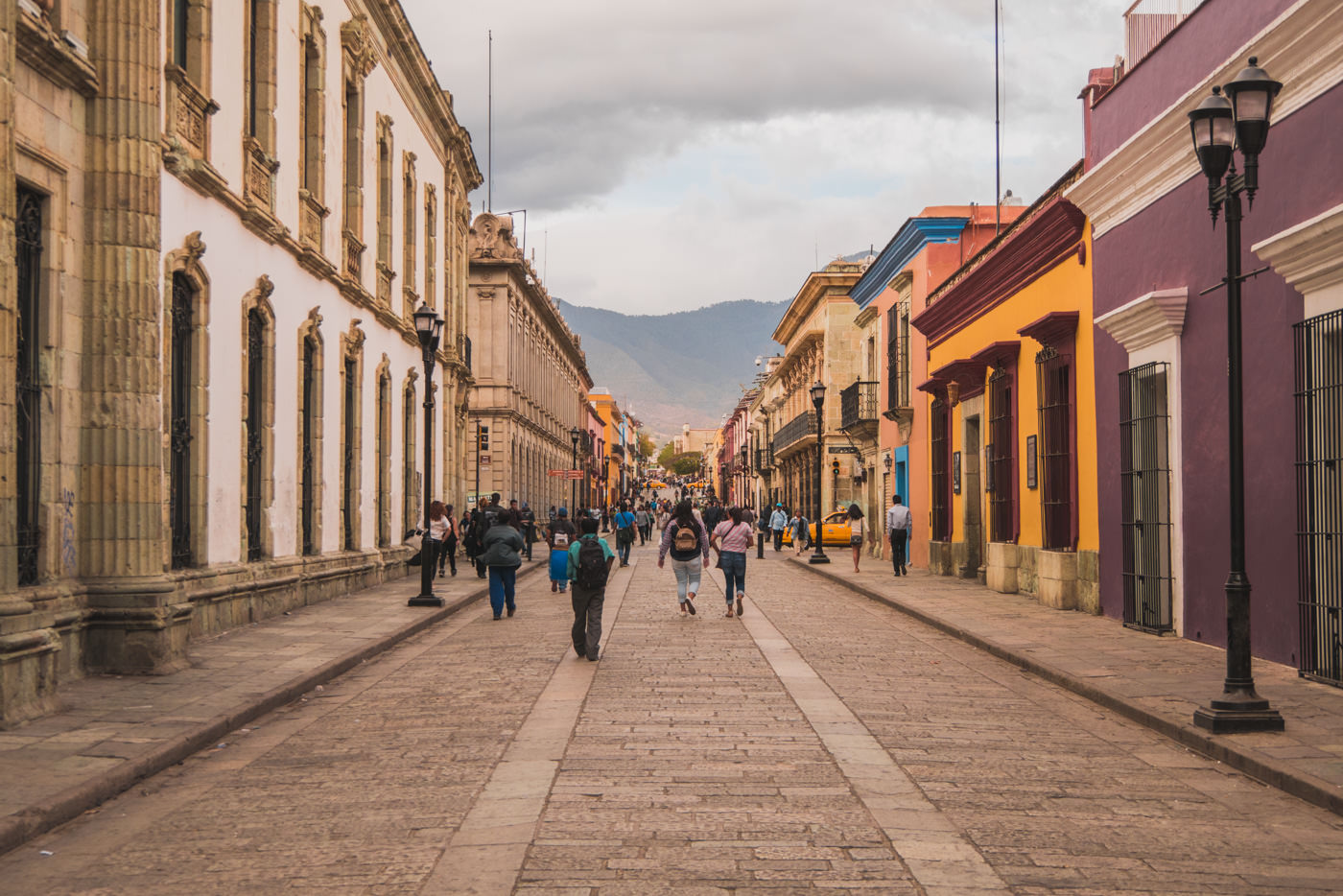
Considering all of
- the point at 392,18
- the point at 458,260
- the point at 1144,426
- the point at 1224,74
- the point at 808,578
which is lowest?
the point at 808,578

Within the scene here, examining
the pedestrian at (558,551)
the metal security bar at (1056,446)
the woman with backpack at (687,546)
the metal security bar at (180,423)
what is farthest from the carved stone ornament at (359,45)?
the metal security bar at (1056,446)

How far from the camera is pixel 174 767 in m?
7.99

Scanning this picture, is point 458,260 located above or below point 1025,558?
above

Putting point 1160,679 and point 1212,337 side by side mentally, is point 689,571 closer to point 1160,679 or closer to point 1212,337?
point 1212,337

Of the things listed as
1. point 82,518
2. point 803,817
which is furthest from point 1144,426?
point 82,518

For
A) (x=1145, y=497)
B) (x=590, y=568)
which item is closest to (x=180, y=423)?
(x=590, y=568)

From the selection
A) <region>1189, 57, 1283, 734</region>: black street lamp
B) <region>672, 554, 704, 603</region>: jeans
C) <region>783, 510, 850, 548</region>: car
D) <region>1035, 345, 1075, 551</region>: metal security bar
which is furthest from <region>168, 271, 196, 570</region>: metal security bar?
<region>783, 510, 850, 548</region>: car

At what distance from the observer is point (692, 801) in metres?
6.71

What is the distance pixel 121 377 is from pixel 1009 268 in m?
14.5

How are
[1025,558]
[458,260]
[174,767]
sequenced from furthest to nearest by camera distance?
[458,260]
[1025,558]
[174,767]

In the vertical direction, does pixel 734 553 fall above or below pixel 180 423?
below

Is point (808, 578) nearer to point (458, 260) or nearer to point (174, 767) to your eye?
point (458, 260)

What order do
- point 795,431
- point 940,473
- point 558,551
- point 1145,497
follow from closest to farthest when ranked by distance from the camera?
point 1145,497 < point 558,551 < point 940,473 < point 795,431

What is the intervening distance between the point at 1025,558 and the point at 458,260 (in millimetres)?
19151
